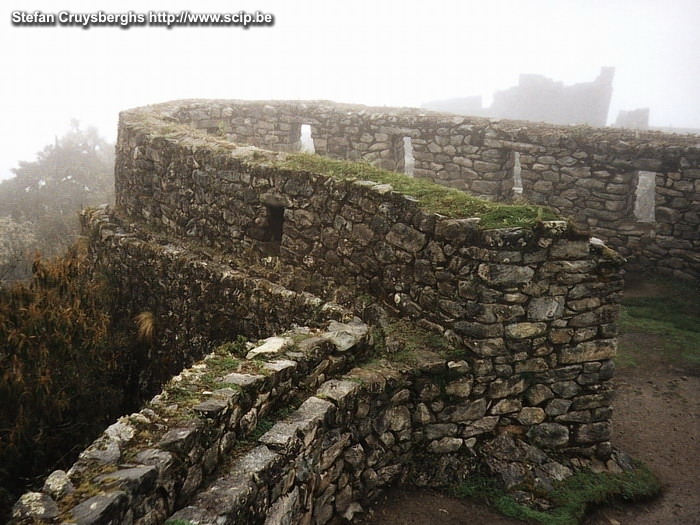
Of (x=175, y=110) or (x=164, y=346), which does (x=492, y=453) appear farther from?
(x=175, y=110)

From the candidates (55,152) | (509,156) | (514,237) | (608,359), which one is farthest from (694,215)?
(55,152)

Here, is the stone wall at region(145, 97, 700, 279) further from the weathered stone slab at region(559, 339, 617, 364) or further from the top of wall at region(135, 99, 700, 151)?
the weathered stone slab at region(559, 339, 617, 364)

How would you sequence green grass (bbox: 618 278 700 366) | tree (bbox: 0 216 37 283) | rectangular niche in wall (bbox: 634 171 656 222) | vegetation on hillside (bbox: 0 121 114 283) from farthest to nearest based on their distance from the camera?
rectangular niche in wall (bbox: 634 171 656 222)
vegetation on hillside (bbox: 0 121 114 283)
tree (bbox: 0 216 37 283)
green grass (bbox: 618 278 700 366)

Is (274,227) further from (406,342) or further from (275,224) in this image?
(406,342)

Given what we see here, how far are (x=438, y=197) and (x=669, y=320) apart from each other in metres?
5.62

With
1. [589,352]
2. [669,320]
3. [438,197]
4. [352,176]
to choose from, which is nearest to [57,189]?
[352,176]

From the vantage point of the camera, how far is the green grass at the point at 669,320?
8.51 meters

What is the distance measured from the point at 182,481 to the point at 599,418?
3968 millimetres

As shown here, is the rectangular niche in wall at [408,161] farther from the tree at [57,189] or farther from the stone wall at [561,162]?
the tree at [57,189]

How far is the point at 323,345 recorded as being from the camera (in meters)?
5.21

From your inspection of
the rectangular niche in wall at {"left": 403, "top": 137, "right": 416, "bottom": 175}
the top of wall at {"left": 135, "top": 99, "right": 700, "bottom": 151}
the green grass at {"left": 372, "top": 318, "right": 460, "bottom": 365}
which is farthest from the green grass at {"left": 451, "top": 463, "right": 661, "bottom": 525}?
the rectangular niche in wall at {"left": 403, "top": 137, "right": 416, "bottom": 175}

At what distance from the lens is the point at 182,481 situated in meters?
3.60

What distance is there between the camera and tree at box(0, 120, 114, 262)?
616 inches

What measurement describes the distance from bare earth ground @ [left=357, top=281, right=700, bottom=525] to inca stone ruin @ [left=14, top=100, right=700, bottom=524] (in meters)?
0.24
